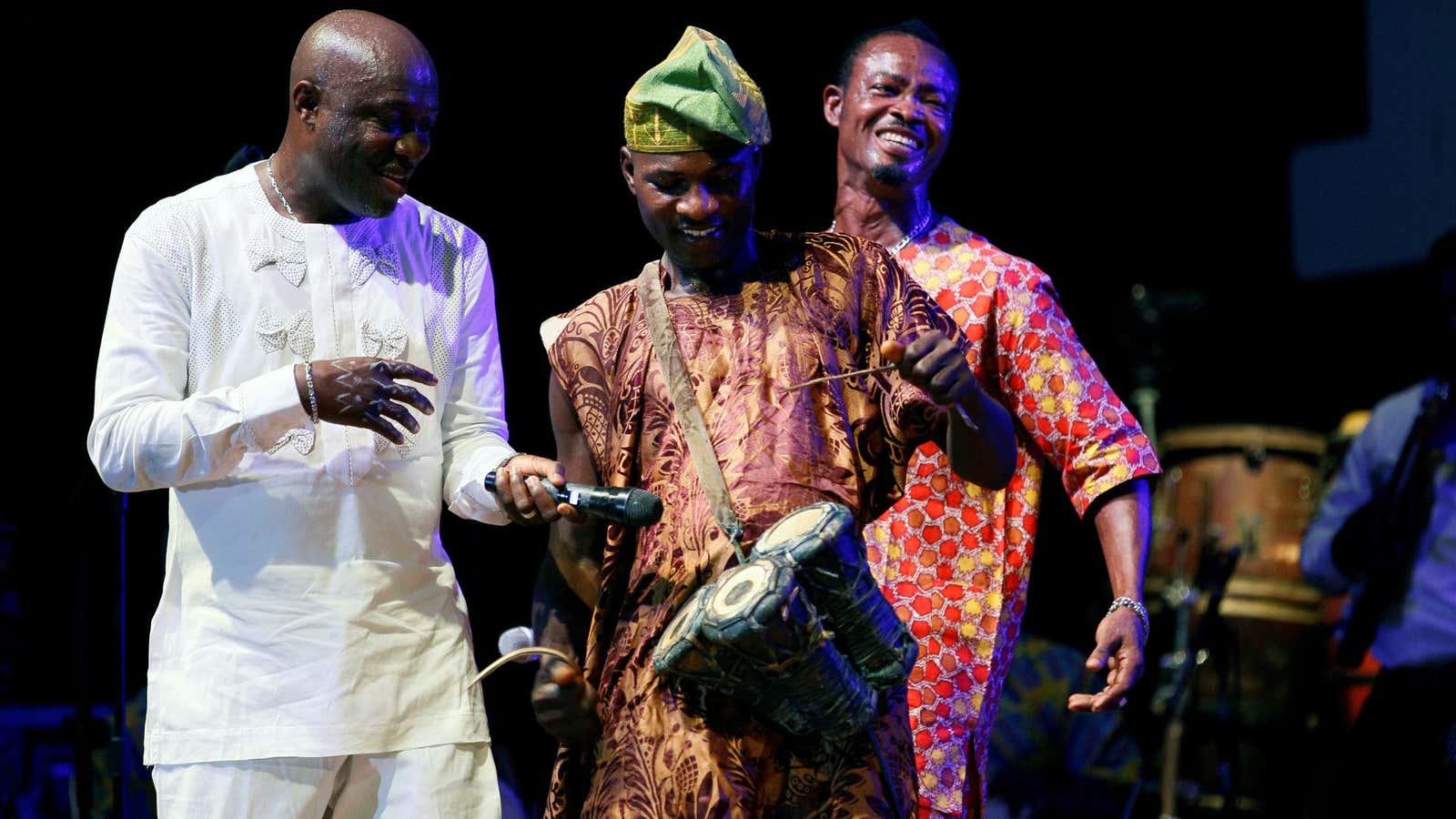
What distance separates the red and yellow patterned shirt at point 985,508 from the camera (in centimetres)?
356

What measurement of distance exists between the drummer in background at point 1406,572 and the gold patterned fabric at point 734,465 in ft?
10.7

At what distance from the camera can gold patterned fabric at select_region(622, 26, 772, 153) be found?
2898 millimetres

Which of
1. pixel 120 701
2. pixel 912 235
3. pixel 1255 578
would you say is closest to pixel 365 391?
pixel 120 701

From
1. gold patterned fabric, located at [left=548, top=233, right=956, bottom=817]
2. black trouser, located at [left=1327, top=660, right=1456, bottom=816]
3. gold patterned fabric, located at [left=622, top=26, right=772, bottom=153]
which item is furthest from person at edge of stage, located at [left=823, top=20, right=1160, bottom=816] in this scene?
black trouser, located at [left=1327, top=660, right=1456, bottom=816]

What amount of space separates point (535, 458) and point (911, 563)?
1.08m

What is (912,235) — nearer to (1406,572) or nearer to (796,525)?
(796,525)

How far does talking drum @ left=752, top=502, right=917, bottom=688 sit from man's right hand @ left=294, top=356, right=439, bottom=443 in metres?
0.62

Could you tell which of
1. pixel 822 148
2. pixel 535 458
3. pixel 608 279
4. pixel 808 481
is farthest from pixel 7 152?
pixel 808 481

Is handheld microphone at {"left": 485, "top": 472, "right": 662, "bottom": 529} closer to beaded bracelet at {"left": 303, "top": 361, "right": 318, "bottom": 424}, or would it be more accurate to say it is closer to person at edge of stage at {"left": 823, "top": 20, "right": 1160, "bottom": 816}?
beaded bracelet at {"left": 303, "top": 361, "right": 318, "bottom": 424}

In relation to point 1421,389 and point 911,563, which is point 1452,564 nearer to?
point 1421,389

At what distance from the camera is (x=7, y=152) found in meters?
5.56

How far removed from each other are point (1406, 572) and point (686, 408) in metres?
3.74

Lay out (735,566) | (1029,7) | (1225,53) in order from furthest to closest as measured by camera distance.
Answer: (1225,53), (1029,7), (735,566)

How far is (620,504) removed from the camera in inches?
107
